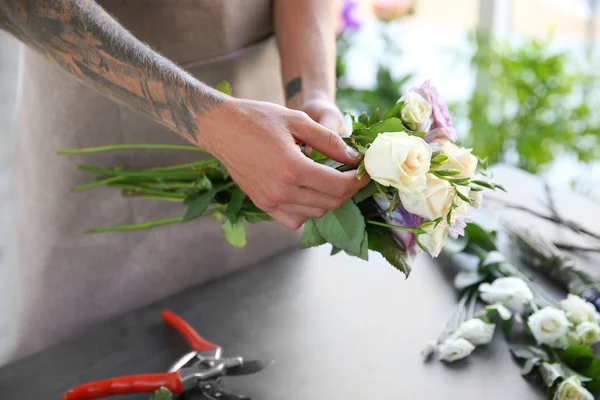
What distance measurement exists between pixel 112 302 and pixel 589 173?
2.47 meters

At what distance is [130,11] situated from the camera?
1.09 metres

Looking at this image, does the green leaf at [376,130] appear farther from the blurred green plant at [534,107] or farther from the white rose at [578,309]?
the blurred green plant at [534,107]

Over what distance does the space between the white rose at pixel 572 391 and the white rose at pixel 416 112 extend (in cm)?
36

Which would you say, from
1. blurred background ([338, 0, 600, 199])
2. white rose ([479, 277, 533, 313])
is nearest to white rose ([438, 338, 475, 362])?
white rose ([479, 277, 533, 313])

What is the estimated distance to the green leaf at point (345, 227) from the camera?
843 millimetres

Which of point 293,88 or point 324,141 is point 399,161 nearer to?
Answer: point 324,141

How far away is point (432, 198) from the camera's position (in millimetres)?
789

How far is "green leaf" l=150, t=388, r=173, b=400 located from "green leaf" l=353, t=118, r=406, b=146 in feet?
1.31

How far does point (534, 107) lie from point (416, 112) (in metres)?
1.98

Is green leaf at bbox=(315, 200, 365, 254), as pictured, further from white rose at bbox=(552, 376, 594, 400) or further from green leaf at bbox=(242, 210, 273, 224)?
white rose at bbox=(552, 376, 594, 400)

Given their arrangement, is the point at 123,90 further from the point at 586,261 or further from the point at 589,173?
the point at 589,173

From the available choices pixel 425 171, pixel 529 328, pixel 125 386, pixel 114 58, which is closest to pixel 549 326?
pixel 529 328

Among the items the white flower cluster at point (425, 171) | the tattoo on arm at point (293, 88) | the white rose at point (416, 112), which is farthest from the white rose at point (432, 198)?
the tattoo on arm at point (293, 88)

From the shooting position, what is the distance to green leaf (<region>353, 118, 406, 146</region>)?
0.83 meters
